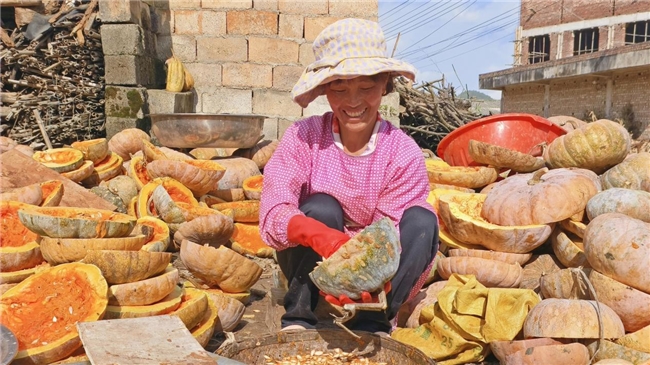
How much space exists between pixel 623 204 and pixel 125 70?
616 centimetres

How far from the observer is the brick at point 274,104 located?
8062mm

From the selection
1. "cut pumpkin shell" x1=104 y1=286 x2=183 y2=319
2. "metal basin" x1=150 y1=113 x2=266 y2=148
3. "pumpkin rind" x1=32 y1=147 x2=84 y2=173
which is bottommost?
"cut pumpkin shell" x1=104 y1=286 x2=183 y2=319

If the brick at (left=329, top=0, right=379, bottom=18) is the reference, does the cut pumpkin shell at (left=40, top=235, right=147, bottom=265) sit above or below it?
below

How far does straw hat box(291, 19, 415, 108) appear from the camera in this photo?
275cm

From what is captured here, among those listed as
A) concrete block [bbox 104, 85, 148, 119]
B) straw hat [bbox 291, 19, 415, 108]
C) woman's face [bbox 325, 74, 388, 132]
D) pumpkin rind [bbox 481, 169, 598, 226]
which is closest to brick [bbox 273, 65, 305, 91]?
concrete block [bbox 104, 85, 148, 119]

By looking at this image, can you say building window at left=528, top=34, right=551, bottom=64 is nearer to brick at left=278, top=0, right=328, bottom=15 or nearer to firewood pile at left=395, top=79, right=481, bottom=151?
firewood pile at left=395, top=79, right=481, bottom=151

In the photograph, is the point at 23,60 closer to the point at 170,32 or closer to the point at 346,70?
the point at 170,32

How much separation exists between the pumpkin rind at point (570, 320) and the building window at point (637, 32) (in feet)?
80.1

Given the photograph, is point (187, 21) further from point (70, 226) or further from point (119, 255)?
point (119, 255)

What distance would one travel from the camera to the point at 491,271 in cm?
369

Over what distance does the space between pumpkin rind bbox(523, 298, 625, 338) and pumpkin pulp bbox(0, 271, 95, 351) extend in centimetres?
217

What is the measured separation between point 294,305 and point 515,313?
118 cm

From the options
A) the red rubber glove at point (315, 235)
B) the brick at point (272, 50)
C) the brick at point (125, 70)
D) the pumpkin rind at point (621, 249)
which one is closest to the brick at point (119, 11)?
the brick at point (125, 70)

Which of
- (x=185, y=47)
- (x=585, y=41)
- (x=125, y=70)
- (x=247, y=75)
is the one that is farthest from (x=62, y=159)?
(x=585, y=41)
